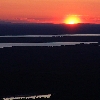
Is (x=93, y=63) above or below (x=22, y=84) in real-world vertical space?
above

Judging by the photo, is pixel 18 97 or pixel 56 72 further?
pixel 56 72

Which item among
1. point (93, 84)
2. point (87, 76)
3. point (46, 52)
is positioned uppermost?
point (46, 52)

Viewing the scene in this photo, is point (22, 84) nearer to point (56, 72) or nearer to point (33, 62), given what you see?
point (56, 72)

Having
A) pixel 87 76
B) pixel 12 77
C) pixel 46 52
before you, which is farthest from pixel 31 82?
pixel 46 52

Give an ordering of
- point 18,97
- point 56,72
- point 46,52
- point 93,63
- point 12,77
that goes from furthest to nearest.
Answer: point 46,52 → point 93,63 → point 56,72 → point 12,77 → point 18,97

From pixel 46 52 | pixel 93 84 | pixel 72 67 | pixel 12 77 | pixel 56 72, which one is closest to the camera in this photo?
pixel 93 84

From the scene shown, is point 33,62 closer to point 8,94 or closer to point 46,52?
point 46,52

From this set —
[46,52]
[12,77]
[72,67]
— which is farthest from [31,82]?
[46,52]
